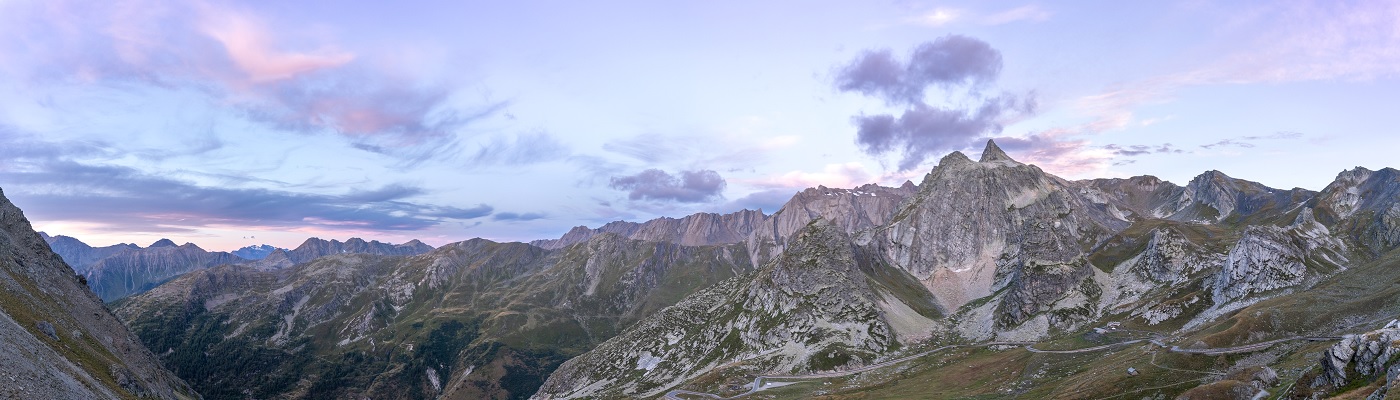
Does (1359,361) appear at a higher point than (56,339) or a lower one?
lower

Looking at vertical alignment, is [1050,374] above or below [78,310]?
below

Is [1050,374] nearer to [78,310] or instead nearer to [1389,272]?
[1389,272]

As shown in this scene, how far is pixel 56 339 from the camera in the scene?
4609 inches

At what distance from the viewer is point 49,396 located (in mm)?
84125

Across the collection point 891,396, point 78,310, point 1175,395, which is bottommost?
point 891,396

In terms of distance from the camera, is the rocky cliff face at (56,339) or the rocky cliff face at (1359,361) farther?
the rocky cliff face at (56,339)

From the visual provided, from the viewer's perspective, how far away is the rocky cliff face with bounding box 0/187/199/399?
8856 centimetres

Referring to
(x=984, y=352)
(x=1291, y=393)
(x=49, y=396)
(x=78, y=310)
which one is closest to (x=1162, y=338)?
(x=984, y=352)

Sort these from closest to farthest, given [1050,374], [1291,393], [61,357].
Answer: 1. [1291,393]
2. [61,357]
3. [1050,374]

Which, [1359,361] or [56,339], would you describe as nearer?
[1359,361]

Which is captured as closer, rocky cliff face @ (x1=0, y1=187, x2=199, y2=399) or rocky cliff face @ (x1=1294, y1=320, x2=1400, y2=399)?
rocky cliff face @ (x1=1294, y1=320, x2=1400, y2=399)

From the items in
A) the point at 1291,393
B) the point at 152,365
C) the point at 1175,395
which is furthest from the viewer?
the point at 152,365

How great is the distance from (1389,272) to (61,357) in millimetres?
290114

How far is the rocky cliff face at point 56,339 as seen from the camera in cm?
8856
